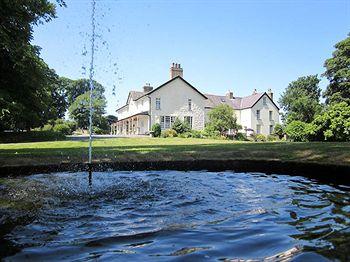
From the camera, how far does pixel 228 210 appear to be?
501cm

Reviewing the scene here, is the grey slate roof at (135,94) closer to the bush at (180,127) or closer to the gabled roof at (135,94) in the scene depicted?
the gabled roof at (135,94)

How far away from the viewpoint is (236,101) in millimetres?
55438

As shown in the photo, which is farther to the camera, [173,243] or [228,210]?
[228,210]

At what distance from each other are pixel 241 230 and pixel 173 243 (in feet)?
2.99

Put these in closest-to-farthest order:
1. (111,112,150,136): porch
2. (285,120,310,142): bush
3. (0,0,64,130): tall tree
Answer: (0,0,64,130): tall tree < (285,120,310,142): bush < (111,112,150,136): porch

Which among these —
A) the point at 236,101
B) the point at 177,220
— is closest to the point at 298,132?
the point at 177,220

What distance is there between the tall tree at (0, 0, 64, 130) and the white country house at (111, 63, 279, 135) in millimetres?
25883

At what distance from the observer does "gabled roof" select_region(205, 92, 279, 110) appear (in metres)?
50.8

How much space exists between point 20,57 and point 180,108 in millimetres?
31424

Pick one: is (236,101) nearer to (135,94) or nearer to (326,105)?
(326,105)

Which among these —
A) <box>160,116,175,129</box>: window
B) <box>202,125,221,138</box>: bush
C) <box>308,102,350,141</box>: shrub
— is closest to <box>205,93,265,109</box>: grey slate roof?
<box>160,116,175,129</box>: window

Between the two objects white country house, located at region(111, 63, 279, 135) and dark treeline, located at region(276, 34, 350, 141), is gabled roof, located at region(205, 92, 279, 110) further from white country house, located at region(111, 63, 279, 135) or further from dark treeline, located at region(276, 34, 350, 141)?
dark treeline, located at region(276, 34, 350, 141)

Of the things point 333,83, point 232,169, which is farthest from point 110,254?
point 333,83

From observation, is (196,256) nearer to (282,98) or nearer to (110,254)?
(110,254)
